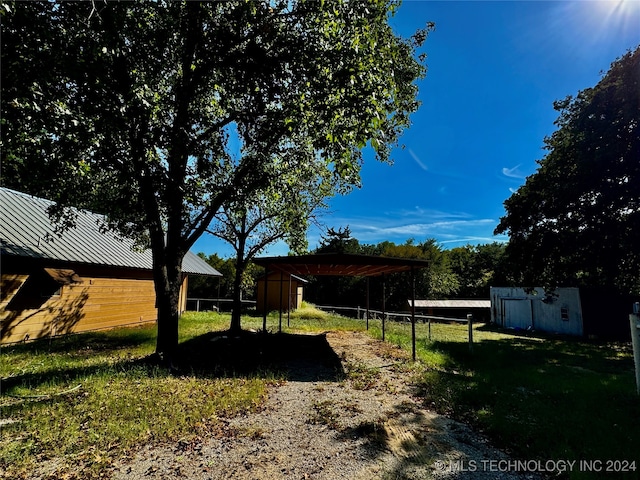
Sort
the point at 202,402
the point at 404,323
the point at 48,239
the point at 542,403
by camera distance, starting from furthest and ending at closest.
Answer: the point at 404,323 < the point at 48,239 < the point at 542,403 < the point at 202,402

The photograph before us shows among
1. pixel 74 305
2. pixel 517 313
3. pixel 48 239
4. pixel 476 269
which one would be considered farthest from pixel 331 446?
pixel 476 269

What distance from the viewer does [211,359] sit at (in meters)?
9.03

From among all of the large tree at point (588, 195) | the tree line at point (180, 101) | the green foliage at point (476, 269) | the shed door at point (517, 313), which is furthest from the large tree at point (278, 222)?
the green foliage at point (476, 269)

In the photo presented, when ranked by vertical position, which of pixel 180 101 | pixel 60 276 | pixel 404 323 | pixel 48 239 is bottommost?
pixel 404 323

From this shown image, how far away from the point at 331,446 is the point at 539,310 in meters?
25.7

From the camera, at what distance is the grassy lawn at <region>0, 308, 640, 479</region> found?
3988 mm

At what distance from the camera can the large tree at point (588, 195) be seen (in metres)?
14.8

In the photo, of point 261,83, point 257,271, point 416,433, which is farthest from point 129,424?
point 257,271

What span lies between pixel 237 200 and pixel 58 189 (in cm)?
403

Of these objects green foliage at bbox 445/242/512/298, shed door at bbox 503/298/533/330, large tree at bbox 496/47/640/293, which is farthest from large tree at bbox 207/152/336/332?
green foliage at bbox 445/242/512/298

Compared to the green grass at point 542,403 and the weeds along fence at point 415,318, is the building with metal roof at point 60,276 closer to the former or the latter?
the green grass at point 542,403

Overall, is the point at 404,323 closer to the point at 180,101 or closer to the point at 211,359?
→ the point at 211,359

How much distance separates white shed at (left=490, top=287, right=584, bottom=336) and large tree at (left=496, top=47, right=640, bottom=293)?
2305 mm

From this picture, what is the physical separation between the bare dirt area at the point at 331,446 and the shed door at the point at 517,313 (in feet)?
76.4
